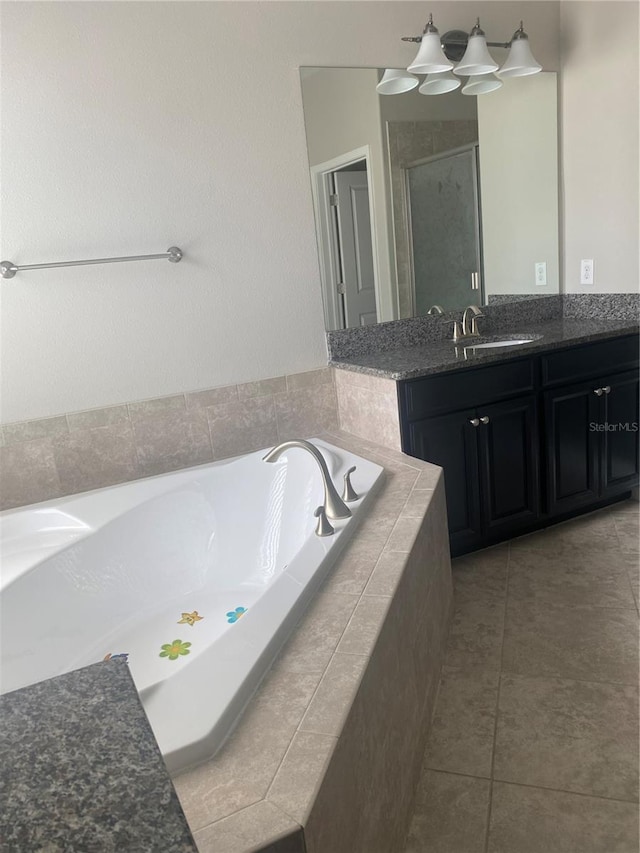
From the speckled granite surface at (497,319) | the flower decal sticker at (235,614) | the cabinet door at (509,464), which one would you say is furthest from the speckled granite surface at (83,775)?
the speckled granite surface at (497,319)

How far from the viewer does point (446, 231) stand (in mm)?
3008

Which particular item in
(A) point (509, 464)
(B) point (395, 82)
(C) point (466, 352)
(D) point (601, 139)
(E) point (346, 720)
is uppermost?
(B) point (395, 82)

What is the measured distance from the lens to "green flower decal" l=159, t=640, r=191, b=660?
2.04 meters

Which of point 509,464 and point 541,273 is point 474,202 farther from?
point 509,464

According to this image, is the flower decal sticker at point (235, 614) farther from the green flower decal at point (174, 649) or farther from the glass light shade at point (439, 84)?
the glass light shade at point (439, 84)

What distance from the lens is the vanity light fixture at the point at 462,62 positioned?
262 cm

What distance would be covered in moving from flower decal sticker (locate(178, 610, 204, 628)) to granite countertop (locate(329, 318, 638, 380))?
106 cm

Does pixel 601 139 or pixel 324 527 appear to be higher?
pixel 601 139

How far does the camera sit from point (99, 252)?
2.32 metres

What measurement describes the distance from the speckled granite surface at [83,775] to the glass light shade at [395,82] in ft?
8.88

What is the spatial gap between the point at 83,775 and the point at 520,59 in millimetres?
3145

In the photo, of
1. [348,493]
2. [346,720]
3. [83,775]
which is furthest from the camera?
[348,493]

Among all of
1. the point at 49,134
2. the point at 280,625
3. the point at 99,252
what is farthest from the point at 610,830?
the point at 49,134

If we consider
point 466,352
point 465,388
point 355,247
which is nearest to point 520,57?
point 355,247
